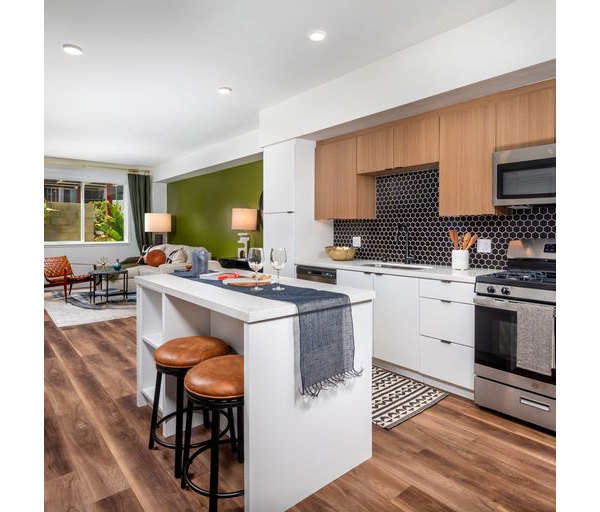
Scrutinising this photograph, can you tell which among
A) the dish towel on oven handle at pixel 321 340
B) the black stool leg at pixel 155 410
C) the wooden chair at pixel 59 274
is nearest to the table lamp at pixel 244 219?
the wooden chair at pixel 59 274

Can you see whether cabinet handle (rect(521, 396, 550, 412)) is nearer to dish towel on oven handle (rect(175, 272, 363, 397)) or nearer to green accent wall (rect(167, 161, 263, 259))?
dish towel on oven handle (rect(175, 272, 363, 397))

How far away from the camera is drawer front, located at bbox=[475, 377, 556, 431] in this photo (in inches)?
96.0

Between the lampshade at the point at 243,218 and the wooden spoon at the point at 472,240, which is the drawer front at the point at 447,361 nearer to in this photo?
the wooden spoon at the point at 472,240

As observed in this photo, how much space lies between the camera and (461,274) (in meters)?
3.03

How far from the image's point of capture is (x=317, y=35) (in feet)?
9.91

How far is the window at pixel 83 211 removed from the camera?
8227mm

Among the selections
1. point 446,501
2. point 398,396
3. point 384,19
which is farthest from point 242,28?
point 446,501

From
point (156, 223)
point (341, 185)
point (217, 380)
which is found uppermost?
point (341, 185)

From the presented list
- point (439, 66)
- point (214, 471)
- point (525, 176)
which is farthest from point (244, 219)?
point (214, 471)

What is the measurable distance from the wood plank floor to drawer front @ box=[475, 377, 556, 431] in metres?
0.07

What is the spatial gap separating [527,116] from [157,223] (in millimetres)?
7018

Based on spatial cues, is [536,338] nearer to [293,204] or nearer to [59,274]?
[293,204]

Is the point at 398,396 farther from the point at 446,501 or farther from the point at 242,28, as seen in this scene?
the point at 242,28
